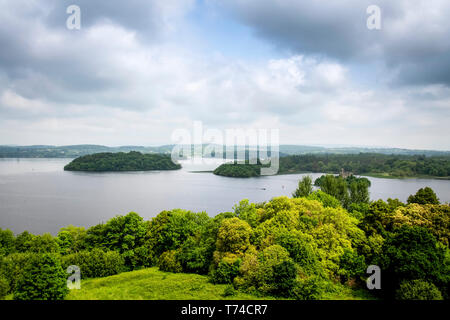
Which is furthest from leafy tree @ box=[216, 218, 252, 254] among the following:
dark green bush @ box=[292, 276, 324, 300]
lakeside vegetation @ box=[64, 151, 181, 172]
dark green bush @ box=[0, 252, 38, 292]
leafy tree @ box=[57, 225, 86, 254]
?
lakeside vegetation @ box=[64, 151, 181, 172]

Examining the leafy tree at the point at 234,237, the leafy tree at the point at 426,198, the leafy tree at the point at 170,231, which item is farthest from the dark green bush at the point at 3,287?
the leafy tree at the point at 426,198

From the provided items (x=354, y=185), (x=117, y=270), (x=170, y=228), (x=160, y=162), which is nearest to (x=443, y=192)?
(x=354, y=185)

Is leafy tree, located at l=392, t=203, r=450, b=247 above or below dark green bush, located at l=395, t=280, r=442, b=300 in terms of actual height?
above

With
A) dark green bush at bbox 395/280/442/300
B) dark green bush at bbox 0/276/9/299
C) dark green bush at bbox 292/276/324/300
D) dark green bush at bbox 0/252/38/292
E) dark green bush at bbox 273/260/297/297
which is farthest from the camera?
dark green bush at bbox 0/252/38/292

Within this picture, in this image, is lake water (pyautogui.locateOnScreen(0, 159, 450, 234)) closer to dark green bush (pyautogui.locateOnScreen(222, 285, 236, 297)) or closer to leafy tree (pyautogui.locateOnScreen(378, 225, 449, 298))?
dark green bush (pyautogui.locateOnScreen(222, 285, 236, 297))

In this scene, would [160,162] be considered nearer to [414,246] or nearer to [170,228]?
[170,228]

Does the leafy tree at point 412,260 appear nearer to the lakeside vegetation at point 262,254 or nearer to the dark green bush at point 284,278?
the lakeside vegetation at point 262,254

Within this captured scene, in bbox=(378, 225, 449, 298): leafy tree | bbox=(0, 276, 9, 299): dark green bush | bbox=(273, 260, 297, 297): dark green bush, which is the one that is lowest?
bbox=(0, 276, 9, 299): dark green bush
